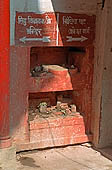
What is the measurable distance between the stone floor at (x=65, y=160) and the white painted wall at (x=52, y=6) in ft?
5.32

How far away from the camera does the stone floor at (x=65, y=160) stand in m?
4.17

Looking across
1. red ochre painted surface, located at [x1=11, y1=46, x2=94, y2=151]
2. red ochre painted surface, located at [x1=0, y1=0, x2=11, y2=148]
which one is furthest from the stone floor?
red ochre painted surface, located at [x1=0, y1=0, x2=11, y2=148]

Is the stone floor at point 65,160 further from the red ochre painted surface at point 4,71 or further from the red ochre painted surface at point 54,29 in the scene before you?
the red ochre painted surface at point 54,29

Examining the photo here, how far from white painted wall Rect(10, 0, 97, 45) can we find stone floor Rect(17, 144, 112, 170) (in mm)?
1622

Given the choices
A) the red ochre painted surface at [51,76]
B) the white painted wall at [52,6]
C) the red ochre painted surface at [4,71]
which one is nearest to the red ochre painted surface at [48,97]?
the red ochre painted surface at [51,76]

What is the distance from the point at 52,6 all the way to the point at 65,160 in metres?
2.13

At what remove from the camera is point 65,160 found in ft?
14.4

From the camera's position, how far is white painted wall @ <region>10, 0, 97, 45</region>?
411 centimetres

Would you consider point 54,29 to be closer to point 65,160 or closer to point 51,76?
point 51,76

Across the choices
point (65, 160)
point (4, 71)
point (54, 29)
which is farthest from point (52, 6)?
point (65, 160)

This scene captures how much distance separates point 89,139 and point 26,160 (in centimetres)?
113

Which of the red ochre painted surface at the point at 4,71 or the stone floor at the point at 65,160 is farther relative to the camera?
the stone floor at the point at 65,160

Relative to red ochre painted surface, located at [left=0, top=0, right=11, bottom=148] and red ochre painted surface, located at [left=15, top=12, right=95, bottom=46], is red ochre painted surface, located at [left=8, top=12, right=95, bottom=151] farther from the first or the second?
red ochre painted surface, located at [left=0, top=0, right=11, bottom=148]

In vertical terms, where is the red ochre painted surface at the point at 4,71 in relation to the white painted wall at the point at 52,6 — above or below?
below
